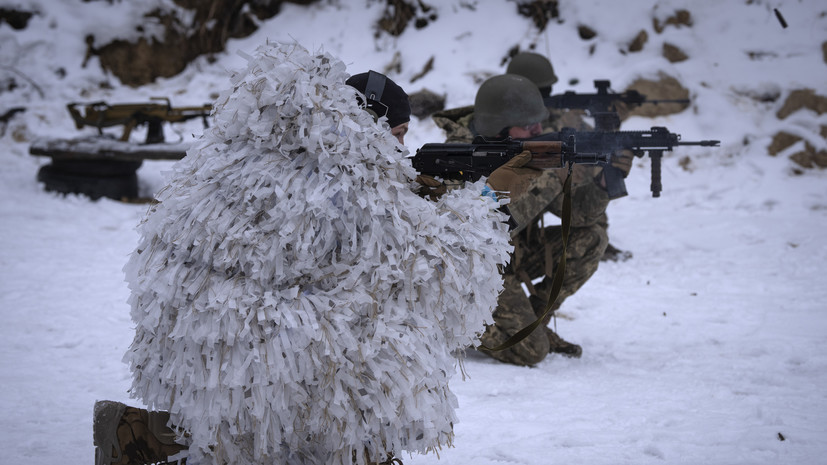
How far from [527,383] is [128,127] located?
5922 millimetres

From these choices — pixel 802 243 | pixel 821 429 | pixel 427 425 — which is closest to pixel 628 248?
pixel 802 243

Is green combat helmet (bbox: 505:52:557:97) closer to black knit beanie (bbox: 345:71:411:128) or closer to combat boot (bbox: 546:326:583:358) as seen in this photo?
combat boot (bbox: 546:326:583:358)

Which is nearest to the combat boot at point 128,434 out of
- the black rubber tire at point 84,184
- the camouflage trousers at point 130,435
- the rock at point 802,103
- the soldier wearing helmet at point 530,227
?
the camouflage trousers at point 130,435

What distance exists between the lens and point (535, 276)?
4.26 metres

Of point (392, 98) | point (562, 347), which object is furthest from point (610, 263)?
point (392, 98)

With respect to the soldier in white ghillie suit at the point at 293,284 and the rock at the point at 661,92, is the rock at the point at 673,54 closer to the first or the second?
the rock at the point at 661,92

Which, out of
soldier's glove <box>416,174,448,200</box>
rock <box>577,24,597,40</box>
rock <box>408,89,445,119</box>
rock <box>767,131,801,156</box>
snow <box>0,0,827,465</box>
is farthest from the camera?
rock <box>577,24,597,40</box>

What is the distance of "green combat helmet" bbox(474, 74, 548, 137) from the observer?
3814 millimetres

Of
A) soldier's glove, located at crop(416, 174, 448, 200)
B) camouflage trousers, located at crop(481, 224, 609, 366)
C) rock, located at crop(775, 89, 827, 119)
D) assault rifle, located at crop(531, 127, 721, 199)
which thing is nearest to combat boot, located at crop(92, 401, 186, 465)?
soldier's glove, located at crop(416, 174, 448, 200)

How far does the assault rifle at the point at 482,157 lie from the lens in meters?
2.33

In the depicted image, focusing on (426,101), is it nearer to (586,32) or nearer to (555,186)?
(586,32)

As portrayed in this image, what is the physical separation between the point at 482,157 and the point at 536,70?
261 centimetres

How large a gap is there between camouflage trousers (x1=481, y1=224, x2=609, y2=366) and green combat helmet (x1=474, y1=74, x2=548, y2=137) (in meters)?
0.68

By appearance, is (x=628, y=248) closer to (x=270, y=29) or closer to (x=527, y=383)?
(x=527, y=383)
